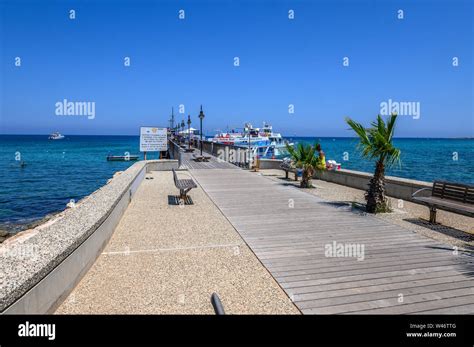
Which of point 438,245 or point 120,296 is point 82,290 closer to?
point 120,296

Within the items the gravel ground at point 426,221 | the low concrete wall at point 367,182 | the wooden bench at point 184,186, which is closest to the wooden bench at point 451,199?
the gravel ground at point 426,221

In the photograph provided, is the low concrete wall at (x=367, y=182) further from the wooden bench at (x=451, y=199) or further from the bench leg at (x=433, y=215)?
the bench leg at (x=433, y=215)

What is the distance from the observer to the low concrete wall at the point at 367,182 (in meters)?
10.9

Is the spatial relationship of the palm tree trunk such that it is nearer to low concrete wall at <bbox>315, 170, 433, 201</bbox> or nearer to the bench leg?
the bench leg

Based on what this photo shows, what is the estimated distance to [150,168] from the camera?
19.5 m

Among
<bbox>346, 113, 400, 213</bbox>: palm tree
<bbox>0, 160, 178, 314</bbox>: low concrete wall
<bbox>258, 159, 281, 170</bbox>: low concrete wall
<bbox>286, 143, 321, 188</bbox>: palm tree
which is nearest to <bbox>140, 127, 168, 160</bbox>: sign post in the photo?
<bbox>258, 159, 281, 170</bbox>: low concrete wall

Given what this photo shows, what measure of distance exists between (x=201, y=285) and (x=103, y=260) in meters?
2.05

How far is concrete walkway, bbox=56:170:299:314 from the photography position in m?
4.11

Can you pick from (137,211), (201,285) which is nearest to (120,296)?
(201,285)

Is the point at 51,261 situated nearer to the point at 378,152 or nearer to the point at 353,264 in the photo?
the point at 353,264

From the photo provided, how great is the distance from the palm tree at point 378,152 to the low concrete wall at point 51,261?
6784mm

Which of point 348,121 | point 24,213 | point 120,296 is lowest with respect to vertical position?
point 24,213

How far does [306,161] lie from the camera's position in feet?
45.1

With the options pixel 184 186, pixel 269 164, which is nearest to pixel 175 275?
pixel 184 186
